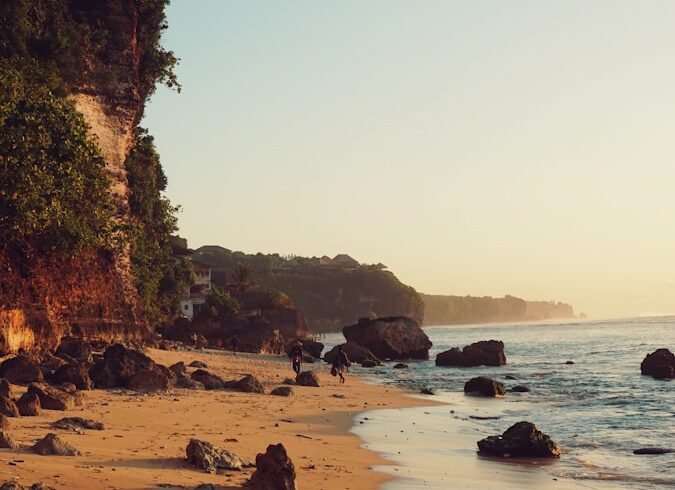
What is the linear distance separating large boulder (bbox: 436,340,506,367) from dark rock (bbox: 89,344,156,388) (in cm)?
4006

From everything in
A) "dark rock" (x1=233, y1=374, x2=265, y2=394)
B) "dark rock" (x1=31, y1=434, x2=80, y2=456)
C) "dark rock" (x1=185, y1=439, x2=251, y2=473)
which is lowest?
"dark rock" (x1=233, y1=374, x2=265, y2=394)

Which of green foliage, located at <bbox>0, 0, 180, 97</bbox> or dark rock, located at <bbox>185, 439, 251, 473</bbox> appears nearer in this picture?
dark rock, located at <bbox>185, 439, 251, 473</bbox>

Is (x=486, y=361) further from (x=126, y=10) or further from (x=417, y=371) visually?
(x=126, y=10)

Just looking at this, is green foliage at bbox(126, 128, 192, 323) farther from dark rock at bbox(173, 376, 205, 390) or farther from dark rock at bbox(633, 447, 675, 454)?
Result: dark rock at bbox(633, 447, 675, 454)

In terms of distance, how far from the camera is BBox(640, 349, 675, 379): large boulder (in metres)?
42.6

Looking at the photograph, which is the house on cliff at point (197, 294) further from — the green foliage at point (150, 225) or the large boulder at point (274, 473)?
the large boulder at point (274, 473)

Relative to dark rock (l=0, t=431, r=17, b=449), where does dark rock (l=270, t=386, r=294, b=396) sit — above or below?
below

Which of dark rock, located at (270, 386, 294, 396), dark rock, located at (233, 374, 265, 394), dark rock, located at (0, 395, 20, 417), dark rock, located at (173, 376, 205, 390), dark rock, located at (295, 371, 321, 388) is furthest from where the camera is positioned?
dark rock, located at (295, 371, 321, 388)

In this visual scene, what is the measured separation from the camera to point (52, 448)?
10.4 m

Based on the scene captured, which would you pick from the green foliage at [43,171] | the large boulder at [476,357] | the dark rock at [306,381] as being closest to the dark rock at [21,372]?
the green foliage at [43,171]

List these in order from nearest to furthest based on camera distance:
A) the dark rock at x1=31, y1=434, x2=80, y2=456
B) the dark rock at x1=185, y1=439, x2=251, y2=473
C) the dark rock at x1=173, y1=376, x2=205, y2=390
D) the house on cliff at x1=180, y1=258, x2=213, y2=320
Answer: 1. the dark rock at x1=31, y1=434, x2=80, y2=456
2. the dark rock at x1=185, y1=439, x2=251, y2=473
3. the dark rock at x1=173, y1=376, x2=205, y2=390
4. the house on cliff at x1=180, y1=258, x2=213, y2=320

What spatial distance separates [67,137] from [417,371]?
30201 mm

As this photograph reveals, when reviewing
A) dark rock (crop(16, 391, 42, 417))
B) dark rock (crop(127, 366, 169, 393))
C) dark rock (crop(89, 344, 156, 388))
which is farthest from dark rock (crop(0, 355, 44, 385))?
dark rock (crop(16, 391, 42, 417))

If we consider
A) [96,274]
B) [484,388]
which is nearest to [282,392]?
[484,388]
